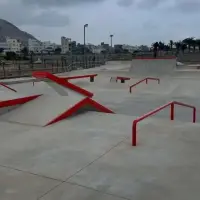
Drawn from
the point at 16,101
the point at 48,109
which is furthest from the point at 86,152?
the point at 16,101

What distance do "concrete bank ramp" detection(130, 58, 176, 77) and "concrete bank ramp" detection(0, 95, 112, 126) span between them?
1677cm

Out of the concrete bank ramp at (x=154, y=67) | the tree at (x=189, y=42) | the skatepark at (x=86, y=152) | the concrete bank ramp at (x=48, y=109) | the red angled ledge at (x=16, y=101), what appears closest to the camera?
the skatepark at (x=86, y=152)

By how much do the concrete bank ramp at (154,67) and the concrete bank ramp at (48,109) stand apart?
16770mm

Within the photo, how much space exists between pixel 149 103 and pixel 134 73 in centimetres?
1353

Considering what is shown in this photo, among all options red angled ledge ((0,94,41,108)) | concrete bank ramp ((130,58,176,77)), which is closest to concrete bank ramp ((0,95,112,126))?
red angled ledge ((0,94,41,108))

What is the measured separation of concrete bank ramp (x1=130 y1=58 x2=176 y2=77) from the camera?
81.9 feet

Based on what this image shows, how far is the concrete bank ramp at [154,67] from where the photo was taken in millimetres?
24969

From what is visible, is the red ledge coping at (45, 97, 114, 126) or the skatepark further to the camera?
the red ledge coping at (45, 97, 114, 126)

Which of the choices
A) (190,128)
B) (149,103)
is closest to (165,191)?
(190,128)

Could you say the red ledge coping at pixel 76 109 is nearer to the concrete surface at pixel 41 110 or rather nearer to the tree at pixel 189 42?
the concrete surface at pixel 41 110

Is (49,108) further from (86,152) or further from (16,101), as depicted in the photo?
(86,152)

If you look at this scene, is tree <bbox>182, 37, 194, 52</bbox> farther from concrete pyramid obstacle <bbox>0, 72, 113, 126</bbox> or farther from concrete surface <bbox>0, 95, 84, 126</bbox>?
concrete surface <bbox>0, 95, 84, 126</bbox>

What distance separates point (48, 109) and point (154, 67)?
1875 centimetres

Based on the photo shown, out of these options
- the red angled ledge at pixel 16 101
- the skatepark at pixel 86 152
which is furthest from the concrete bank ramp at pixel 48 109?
the red angled ledge at pixel 16 101
